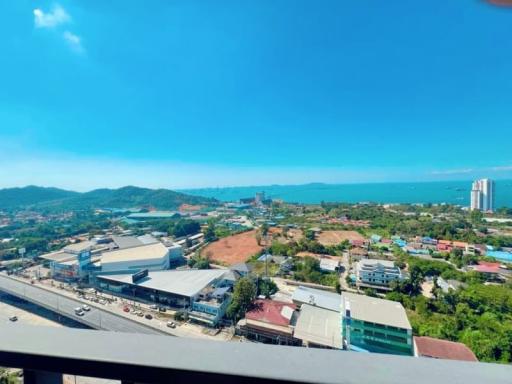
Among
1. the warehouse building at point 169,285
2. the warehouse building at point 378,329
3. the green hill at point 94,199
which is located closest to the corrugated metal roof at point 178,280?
the warehouse building at point 169,285

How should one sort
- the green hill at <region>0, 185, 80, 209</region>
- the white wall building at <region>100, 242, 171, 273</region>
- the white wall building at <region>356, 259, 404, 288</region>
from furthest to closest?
the green hill at <region>0, 185, 80, 209</region> → the white wall building at <region>100, 242, 171, 273</region> → the white wall building at <region>356, 259, 404, 288</region>

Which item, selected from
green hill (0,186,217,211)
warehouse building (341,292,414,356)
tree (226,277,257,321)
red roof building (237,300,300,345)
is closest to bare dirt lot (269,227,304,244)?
tree (226,277,257,321)

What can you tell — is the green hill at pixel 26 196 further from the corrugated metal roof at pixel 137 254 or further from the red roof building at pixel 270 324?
the red roof building at pixel 270 324

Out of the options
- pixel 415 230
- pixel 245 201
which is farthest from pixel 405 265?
pixel 245 201

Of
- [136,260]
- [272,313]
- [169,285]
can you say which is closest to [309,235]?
[169,285]

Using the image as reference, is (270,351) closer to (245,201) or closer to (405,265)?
(405,265)

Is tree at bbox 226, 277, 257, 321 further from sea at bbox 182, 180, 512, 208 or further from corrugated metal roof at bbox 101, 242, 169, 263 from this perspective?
sea at bbox 182, 180, 512, 208
